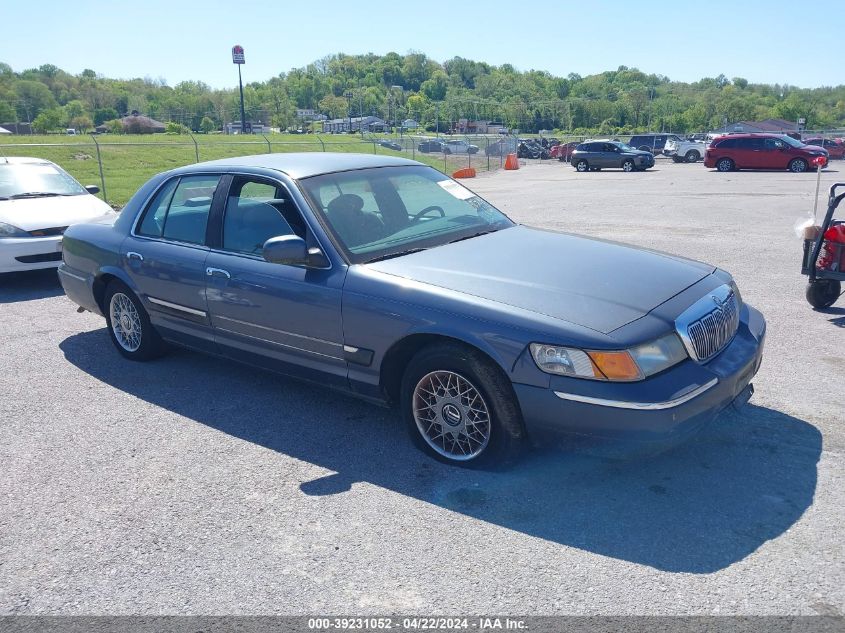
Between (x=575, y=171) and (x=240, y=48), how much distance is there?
184 ft

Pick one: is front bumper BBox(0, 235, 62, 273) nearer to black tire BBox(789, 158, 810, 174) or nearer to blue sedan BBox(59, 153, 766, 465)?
blue sedan BBox(59, 153, 766, 465)

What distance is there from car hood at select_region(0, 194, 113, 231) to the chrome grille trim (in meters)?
7.22

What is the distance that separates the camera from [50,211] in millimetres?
9305

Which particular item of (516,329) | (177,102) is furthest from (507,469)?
(177,102)

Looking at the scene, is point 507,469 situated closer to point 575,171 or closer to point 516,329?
point 516,329

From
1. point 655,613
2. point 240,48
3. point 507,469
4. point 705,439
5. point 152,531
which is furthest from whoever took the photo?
point 240,48

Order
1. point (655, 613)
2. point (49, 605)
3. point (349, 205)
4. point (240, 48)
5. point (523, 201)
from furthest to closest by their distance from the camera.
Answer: point (240, 48)
point (523, 201)
point (349, 205)
point (49, 605)
point (655, 613)

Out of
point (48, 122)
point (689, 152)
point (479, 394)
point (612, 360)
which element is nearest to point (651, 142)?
point (689, 152)

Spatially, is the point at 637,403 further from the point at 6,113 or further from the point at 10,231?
the point at 6,113

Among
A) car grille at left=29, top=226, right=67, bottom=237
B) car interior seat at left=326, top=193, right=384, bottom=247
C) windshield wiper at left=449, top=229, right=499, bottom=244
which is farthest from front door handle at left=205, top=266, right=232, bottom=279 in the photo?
car grille at left=29, top=226, right=67, bottom=237

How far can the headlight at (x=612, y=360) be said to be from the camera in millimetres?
3438

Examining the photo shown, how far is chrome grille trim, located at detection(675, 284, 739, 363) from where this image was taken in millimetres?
3693

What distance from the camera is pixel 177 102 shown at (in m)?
129

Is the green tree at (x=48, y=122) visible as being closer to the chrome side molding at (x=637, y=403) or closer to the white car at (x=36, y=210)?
the white car at (x=36, y=210)
